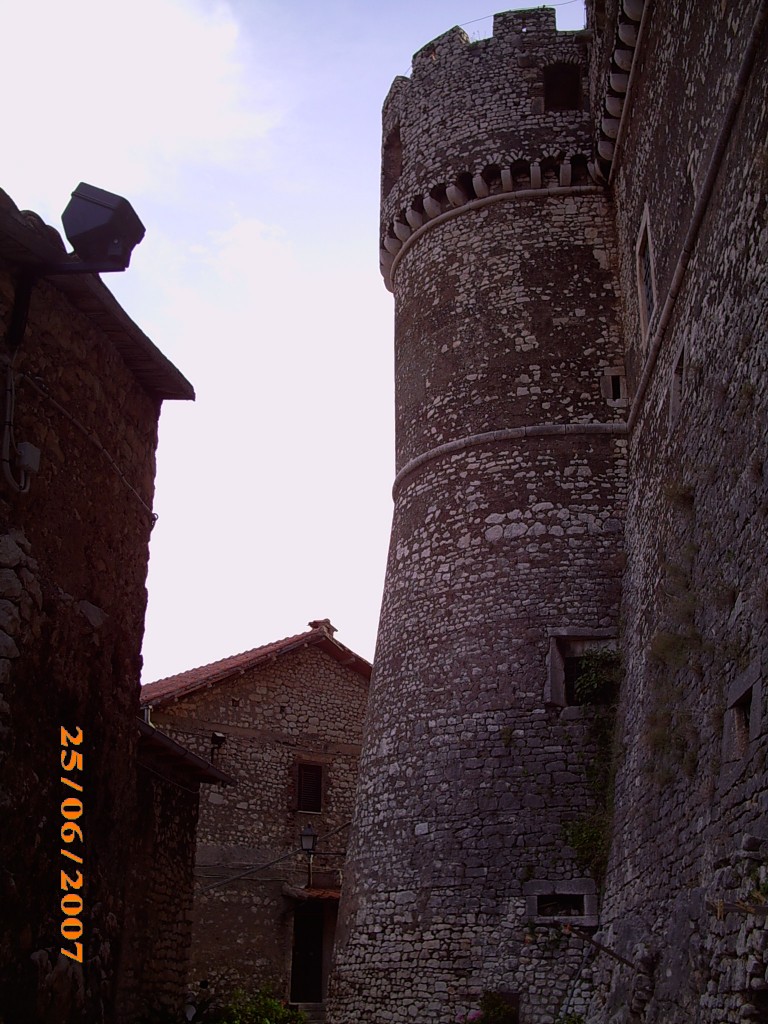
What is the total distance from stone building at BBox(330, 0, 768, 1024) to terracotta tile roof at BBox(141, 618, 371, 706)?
4.82 meters

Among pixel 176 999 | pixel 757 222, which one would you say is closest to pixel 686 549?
pixel 757 222

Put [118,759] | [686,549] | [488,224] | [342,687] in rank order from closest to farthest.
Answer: [118,759] < [686,549] < [488,224] < [342,687]

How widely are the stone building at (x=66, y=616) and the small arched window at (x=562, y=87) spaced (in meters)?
11.3

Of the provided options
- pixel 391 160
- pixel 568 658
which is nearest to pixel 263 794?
pixel 568 658

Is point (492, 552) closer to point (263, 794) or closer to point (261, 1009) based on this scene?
point (263, 794)

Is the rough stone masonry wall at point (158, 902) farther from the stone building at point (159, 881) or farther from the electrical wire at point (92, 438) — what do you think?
the electrical wire at point (92, 438)

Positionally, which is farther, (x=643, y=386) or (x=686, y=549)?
(x=643, y=386)

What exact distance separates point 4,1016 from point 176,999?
587 centimetres

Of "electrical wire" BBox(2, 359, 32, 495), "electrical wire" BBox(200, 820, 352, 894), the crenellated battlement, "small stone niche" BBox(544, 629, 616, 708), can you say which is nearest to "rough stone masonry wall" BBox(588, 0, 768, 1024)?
"small stone niche" BBox(544, 629, 616, 708)

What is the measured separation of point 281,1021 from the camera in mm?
17141

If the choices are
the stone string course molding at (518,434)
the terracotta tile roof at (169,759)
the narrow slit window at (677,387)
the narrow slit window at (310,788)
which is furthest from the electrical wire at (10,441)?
the narrow slit window at (310,788)

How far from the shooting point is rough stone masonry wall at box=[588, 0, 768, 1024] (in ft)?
26.1

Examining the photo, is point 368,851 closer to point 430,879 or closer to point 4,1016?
point 430,879

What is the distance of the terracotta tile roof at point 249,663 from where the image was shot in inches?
754
